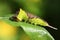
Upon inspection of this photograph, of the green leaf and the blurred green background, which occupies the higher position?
the blurred green background

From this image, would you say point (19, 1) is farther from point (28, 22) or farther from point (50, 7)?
point (28, 22)

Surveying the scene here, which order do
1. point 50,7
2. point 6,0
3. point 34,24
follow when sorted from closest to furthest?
1. point 34,24
2. point 6,0
3. point 50,7

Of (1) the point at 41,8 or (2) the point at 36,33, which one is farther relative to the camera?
(1) the point at 41,8

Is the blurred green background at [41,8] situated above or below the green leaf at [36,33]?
above

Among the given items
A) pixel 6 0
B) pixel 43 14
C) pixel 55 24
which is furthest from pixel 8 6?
pixel 55 24

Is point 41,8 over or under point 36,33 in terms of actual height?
over

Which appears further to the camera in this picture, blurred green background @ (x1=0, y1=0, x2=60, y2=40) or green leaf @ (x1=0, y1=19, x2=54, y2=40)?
blurred green background @ (x1=0, y1=0, x2=60, y2=40)

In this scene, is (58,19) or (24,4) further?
(58,19)

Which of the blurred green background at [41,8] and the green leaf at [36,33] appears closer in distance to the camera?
the green leaf at [36,33]
